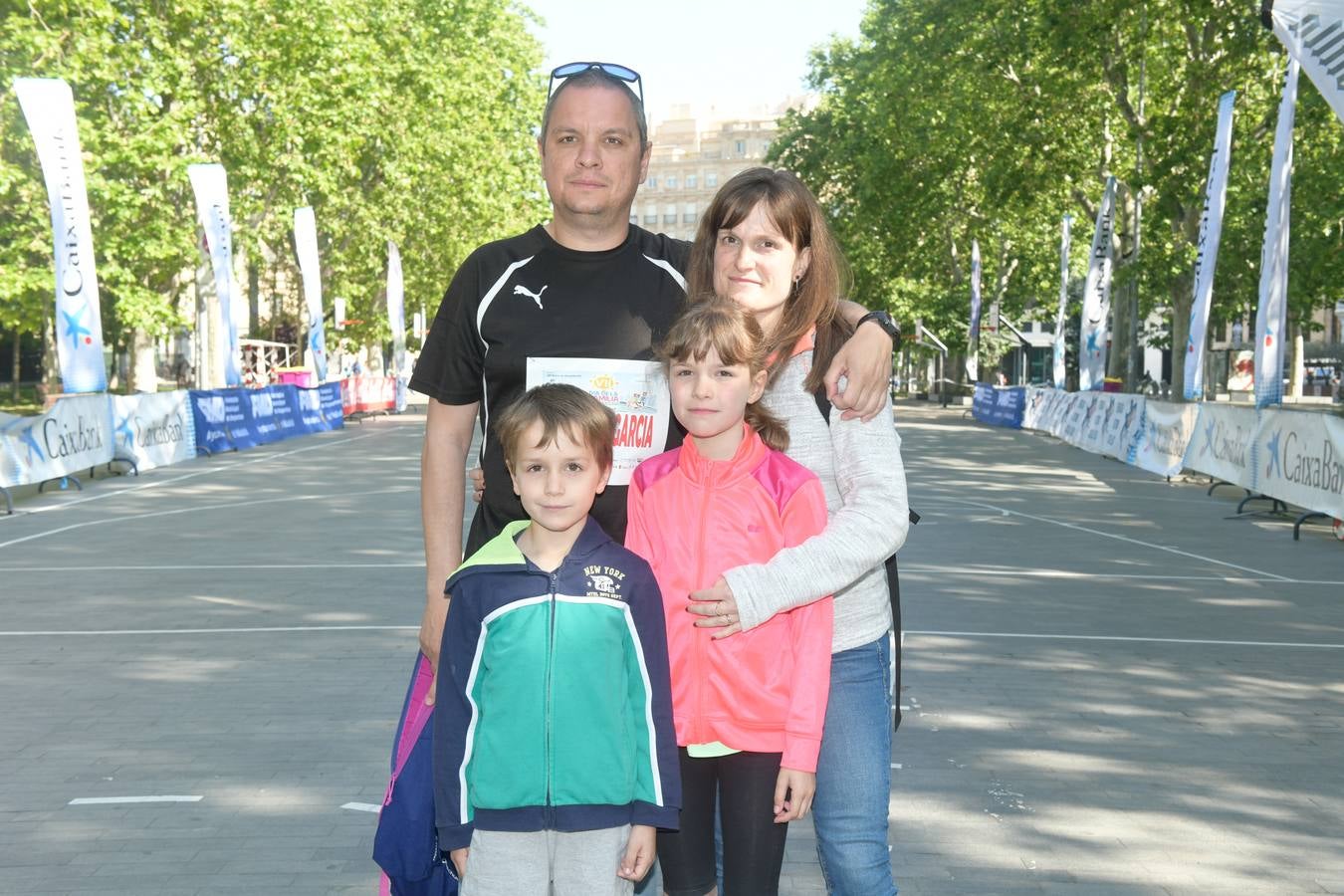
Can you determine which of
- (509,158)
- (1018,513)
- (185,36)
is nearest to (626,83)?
(1018,513)

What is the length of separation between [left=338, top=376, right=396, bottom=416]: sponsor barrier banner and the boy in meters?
42.5

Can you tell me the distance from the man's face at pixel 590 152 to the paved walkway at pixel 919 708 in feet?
8.17

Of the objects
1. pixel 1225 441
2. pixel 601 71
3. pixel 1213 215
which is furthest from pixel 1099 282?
pixel 601 71

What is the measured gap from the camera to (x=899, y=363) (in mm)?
98688

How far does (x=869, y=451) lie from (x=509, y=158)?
2668 inches

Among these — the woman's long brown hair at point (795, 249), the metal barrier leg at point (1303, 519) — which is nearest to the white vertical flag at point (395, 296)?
the metal barrier leg at point (1303, 519)

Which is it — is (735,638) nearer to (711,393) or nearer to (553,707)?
(553,707)

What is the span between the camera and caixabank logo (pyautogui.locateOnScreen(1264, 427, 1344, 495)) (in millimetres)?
15922

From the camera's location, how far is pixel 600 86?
370 centimetres

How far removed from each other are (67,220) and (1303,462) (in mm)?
15087

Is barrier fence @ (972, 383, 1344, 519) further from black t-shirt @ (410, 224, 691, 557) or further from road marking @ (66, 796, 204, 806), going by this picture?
black t-shirt @ (410, 224, 691, 557)

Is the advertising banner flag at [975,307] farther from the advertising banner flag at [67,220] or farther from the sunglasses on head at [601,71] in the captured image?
the sunglasses on head at [601,71]

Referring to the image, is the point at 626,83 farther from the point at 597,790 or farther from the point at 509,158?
the point at 509,158

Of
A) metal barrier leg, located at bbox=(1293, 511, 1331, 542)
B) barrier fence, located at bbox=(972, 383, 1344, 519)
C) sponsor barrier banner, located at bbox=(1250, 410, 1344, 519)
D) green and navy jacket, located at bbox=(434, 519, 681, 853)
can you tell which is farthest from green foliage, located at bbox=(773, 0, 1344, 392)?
green and navy jacket, located at bbox=(434, 519, 681, 853)
